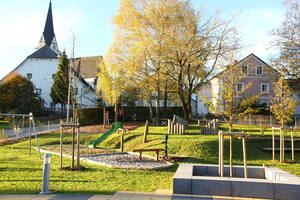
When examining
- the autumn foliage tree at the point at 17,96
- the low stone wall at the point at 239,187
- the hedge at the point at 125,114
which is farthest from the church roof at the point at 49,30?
the low stone wall at the point at 239,187

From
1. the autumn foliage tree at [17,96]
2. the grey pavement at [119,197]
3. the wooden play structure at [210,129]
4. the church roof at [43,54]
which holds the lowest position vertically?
the grey pavement at [119,197]

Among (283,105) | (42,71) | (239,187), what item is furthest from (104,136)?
(42,71)

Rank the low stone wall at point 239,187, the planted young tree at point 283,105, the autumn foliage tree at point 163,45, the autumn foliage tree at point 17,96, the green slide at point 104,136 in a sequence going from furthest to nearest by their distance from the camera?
the autumn foliage tree at point 17,96
the autumn foliage tree at point 163,45
the green slide at point 104,136
the planted young tree at point 283,105
the low stone wall at point 239,187

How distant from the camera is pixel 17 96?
33.4m

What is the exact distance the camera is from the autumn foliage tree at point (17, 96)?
108ft

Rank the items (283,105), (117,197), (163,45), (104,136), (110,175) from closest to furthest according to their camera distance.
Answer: (117,197), (110,175), (283,105), (104,136), (163,45)

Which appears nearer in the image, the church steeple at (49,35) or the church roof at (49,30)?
the church steeple at (49,35)

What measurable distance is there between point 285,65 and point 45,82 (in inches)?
1488

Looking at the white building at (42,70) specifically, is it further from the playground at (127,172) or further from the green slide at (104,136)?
the playground at (127,172)

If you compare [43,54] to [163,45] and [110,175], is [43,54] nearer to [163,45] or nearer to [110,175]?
[163,45]

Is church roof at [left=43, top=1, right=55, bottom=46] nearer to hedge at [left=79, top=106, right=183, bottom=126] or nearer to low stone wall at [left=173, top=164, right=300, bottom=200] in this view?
hedge at [left=79, top=106, right=183, bottom=126]

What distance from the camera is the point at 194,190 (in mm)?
6371

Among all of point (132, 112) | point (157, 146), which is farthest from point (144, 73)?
point (157, 146)

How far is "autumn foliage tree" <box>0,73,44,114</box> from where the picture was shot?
32969 mm
